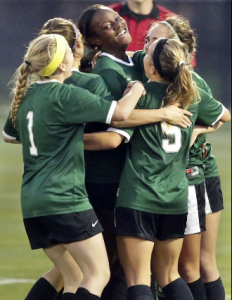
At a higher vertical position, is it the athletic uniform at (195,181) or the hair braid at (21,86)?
the hair braid at (21,86)

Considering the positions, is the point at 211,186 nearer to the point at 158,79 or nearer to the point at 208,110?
the point at 208,110

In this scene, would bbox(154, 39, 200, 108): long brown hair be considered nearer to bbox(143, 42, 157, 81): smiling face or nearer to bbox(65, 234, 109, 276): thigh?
bbox(143, 42, 157, 81): smiling face

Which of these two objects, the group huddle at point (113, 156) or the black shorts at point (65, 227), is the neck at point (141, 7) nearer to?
the group huddle at point (113, 156)

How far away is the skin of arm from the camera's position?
13.4ft

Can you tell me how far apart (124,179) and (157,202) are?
22 cm

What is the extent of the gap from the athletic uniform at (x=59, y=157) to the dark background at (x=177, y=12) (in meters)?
8.41

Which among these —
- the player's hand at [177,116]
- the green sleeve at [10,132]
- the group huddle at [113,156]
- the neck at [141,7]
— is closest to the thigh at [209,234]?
the group huddle at [113,156]

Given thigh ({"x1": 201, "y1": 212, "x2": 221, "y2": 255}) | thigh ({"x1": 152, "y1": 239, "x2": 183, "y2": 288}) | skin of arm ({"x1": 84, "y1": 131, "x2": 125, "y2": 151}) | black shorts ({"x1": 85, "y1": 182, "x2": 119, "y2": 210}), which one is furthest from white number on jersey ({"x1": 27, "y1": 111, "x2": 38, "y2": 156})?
thigh ({"x1": 201, "y1": 212, "x2": 221, "y2": 255})

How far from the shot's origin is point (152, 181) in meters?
4.14

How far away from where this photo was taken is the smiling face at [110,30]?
4387mm

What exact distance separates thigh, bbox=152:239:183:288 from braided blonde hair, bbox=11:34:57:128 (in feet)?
3.52

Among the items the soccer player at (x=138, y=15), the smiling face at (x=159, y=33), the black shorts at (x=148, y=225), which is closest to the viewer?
the black shorts at (x=148, y=225)

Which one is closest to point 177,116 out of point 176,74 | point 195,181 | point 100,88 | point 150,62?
point 176,74

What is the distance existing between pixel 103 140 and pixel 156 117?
0.31 m
